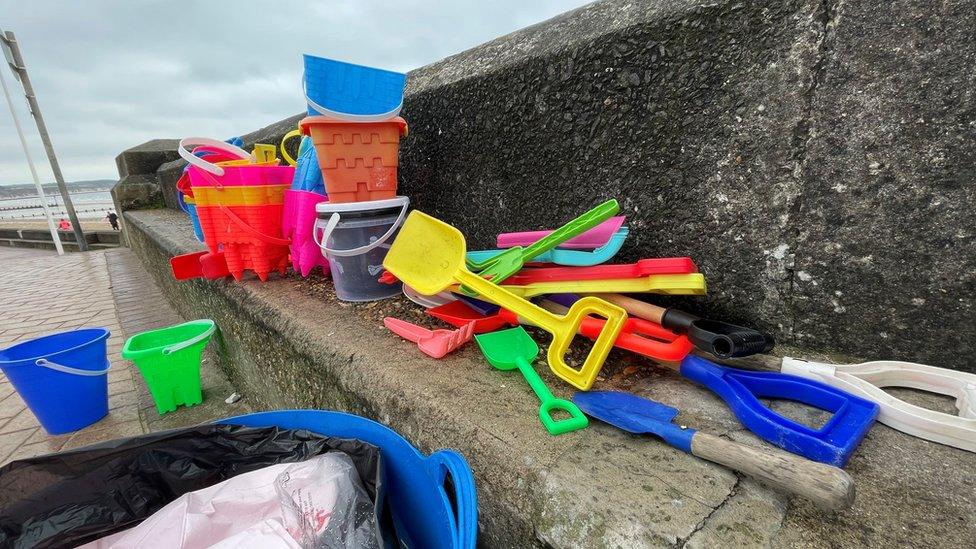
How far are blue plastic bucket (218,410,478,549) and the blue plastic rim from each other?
100 cm

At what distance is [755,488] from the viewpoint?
2.17 ft

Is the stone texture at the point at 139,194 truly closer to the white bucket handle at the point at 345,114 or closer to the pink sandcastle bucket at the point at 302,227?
the pink sandcastle bucket at the point at 302,227

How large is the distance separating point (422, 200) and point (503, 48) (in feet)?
2.49

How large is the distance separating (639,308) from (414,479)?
0.66 metres

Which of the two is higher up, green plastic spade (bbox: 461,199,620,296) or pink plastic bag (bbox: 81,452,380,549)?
green plastic spade (bbox: 461,199,620,296)

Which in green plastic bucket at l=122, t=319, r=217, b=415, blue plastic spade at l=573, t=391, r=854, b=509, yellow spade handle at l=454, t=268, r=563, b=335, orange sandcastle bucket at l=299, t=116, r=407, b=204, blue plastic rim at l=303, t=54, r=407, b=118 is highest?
blue plastic rim at l=303, t=54, r=407, b=118

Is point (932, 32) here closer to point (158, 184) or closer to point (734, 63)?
point (734, 63)

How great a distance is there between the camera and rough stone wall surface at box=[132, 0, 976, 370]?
2.63 ft

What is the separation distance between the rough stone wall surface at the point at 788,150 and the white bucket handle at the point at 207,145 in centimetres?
132

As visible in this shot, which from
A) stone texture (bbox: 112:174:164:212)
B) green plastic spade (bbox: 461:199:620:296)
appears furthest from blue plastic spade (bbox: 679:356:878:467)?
stone texture (bbox: 112:174:164:212)

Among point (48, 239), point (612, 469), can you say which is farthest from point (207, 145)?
point (48, 239)

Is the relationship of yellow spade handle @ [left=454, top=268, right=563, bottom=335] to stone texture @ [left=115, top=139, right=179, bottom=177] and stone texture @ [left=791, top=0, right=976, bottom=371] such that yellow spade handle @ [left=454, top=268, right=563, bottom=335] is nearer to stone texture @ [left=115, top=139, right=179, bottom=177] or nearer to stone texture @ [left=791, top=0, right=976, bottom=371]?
stone texture @ [left=791, top=0, right=976, bottom=371]

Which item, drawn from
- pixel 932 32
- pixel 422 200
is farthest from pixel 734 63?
pixel 422 200

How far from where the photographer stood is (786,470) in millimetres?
612
